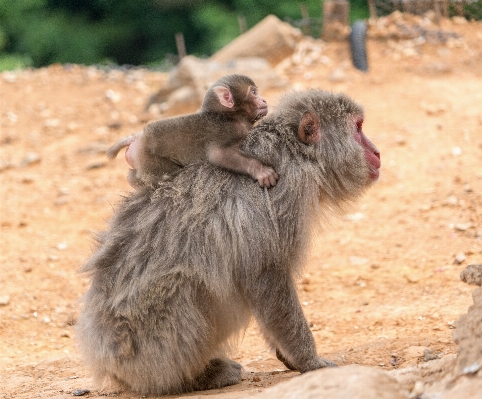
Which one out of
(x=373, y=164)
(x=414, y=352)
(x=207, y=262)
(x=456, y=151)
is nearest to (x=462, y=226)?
(x=456, y=151)

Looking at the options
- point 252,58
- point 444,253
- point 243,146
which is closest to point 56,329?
point 243,146

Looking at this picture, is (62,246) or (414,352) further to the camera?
(62,246)

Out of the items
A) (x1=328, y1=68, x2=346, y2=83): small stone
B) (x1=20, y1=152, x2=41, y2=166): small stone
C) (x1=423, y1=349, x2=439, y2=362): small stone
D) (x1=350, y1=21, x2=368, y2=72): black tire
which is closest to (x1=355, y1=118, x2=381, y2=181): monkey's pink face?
(x1=423, y1=349, x2=439, y2=362): small stone

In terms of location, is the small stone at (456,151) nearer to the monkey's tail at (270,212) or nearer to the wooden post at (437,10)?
the wooden post at (437,10)

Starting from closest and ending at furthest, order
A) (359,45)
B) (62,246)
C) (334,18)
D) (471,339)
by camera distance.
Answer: (471,339), (62,246), (359,45), (334,18)

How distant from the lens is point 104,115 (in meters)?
10.8

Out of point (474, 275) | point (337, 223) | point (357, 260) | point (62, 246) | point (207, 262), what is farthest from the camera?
point (62, 246)

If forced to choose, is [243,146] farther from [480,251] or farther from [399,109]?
[399,109]

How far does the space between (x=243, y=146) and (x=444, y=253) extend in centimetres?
303

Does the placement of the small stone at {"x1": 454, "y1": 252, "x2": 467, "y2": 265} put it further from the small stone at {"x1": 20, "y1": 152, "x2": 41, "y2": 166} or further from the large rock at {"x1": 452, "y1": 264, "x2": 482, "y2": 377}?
the small stone at {"x1": 20, "y1": 152, "x2": 41, "y2": 166}

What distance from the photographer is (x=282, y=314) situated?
3.89 metres

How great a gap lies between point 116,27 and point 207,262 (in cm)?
1460

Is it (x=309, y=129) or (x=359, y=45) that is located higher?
(x=309, y=129)

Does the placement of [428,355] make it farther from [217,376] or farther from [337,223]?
[217,376]
